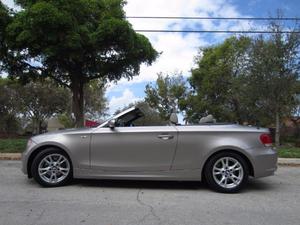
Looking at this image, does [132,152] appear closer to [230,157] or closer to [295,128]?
[230,157]

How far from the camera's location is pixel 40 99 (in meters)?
38.7

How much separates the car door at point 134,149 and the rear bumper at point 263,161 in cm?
145

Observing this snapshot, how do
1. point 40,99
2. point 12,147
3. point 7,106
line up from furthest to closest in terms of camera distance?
point 40,99 → point 7,106 → point 12,147

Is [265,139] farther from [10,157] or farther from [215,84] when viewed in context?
[215,84]

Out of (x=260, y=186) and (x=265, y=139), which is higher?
(x=265, y=139)

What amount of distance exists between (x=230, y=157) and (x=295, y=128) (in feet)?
81.4

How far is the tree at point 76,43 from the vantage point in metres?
15.2

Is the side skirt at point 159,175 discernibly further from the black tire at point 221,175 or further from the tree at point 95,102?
the tree at point 95,102

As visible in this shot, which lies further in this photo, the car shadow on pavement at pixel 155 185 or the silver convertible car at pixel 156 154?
the car shadow on pavement at pixel 155 185

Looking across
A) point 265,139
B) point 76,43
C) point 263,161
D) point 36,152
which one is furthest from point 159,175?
point 76,43

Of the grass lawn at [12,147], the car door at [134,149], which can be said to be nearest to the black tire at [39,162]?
the car door at [134,149]

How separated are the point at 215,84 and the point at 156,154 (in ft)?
84.5

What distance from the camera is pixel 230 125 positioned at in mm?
7633

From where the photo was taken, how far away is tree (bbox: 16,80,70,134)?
123 ft
